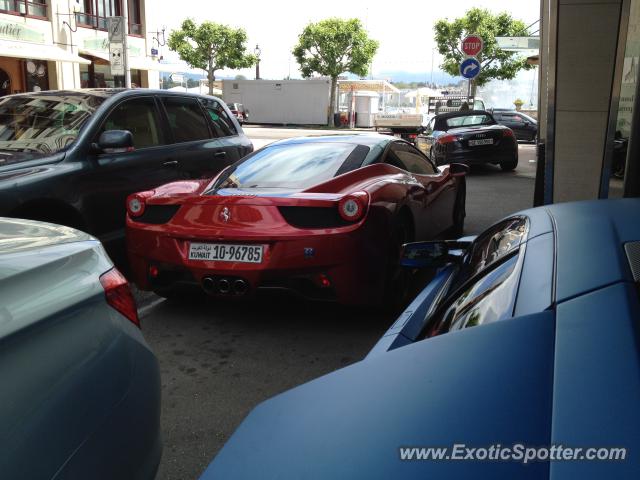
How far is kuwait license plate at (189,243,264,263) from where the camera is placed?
411 cm

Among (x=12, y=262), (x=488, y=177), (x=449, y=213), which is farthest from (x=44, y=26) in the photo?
(x=12, y=262)

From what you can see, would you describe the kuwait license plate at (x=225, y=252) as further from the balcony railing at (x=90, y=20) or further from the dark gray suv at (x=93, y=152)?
the balcony railing at (x=90, y=20)

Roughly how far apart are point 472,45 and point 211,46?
3745cm

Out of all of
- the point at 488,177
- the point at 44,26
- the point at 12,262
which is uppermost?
the point at 44,26

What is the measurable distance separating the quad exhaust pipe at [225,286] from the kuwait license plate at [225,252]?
0.13 metres

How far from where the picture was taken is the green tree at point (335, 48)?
48487 mm

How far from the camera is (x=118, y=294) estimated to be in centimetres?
204

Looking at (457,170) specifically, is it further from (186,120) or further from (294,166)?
(186,120)

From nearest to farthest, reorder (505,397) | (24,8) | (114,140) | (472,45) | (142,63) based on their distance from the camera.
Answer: (505,397)
(114,140)
(472,45)
(24,8)
(142,63)

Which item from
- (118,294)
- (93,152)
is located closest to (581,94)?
(93,152)

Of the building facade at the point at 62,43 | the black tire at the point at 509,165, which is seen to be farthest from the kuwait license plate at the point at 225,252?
the building facade at the point at 62,43

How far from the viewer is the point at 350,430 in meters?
1.21

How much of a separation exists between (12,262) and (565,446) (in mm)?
1437

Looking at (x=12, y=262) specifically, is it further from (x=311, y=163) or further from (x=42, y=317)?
(x=311, y=163)
